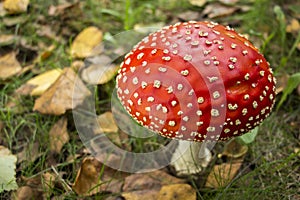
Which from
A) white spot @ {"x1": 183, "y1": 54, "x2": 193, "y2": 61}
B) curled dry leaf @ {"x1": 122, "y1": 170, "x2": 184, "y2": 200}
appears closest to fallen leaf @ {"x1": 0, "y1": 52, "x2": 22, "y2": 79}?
curled dry leaf @ {"x1": 122, "y1": 170, "x2": 184, "y2": 200}

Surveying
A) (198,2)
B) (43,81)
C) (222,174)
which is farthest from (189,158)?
(198,2)

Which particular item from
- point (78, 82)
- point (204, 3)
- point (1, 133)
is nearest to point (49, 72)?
point (78, 82)

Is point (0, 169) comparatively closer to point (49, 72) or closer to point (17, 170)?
point (17, 170)

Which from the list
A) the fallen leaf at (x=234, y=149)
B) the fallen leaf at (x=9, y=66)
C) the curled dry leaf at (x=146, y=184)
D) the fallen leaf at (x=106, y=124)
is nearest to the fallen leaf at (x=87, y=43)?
the fallen leaf at (x=9, y=66)

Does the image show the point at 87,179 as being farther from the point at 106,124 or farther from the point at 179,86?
the point at 179,86

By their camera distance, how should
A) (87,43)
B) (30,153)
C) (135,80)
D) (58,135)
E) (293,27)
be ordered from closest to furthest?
(135,80) < (30,153) < (58,135) < (87,43) < (293,27)

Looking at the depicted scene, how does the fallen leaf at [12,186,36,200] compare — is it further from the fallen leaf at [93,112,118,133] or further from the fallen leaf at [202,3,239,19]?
the fallen leaf at [202,3,239,19]
